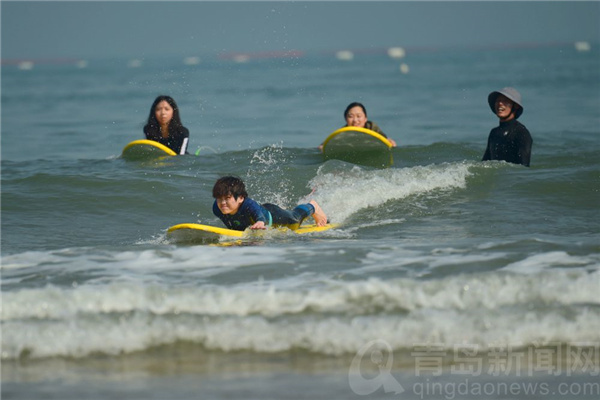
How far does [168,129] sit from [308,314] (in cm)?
751

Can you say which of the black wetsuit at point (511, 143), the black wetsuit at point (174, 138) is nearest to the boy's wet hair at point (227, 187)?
the black wetsuit at point (511, 143)

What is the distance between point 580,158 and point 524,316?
7.82m

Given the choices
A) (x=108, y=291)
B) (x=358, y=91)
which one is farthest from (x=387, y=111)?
(x=108, y=291)

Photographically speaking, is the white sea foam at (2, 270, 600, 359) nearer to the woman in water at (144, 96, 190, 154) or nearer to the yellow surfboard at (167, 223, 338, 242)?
the yellow surfboard at (167, 223, 338, 242)

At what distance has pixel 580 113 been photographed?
23.6 m

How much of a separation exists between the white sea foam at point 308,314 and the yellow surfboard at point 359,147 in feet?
20.1

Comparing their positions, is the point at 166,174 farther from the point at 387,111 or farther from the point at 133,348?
the point at 387,111

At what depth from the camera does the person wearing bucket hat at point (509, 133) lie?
10359 millimetres

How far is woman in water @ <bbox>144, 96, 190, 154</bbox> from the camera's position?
12156mm

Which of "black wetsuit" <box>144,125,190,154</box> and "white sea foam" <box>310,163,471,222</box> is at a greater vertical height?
"black wetsuit" <box>144,125,190,154</box>

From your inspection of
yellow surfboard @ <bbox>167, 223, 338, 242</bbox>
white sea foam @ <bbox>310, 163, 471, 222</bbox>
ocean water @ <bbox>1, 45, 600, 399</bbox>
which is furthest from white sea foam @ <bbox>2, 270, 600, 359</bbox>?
white sea foam @ <bbox>310, 163, 471, 222</bbox>

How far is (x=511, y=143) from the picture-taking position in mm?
10633

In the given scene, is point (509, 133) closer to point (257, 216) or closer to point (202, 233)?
point (257, 216)

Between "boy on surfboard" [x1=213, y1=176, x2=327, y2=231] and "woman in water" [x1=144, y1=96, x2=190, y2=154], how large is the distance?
4.49 m
